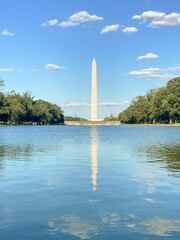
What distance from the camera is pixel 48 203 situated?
10711mm

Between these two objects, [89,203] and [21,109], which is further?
[21,109]

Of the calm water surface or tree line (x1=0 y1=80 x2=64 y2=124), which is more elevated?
tree line (x1=0 y1=80 x2=64 y2=124)

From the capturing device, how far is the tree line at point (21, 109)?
438 feet

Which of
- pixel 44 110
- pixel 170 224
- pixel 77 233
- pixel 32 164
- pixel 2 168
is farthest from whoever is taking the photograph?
pixel 44 110

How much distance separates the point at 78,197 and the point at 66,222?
2.93 metres

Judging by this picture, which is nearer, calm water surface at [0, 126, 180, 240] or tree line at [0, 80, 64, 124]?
calm water surface at [0, 126, 180, 240]

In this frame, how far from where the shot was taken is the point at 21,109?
153125 mm

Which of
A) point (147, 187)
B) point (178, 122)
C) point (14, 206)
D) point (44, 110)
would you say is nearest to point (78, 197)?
point (14, 206)

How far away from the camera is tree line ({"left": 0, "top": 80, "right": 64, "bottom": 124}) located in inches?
5261

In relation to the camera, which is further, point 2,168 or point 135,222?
point 2,168

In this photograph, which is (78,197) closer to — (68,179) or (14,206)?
(14,206)

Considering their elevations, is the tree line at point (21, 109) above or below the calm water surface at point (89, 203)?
above

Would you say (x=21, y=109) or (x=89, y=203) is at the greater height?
(x=21, y=109)

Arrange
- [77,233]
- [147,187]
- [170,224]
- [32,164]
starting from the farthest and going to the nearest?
1. [32,164]
2. [147,187]
3. [170,224]
4. [77,233]
